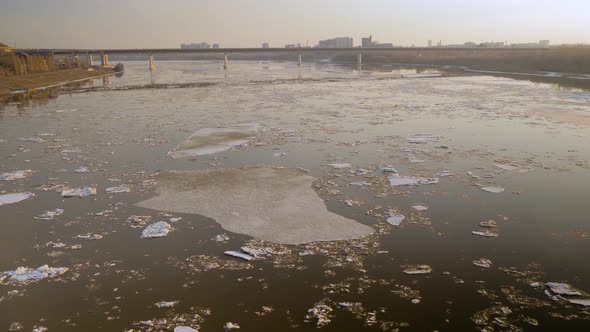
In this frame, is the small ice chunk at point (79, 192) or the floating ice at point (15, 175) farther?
the floating ice at point (15, 175)

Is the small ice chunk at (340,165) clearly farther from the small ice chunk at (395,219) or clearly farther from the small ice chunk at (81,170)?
the small ice chunk at (81,170)

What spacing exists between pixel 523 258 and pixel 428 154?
7.14 metres

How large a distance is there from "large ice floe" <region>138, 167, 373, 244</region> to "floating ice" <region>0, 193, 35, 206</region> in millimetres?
2955

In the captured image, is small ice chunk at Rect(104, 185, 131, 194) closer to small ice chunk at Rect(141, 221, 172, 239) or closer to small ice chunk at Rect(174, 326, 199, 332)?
small ice chunk at Rect(141, 221, 172, 239)

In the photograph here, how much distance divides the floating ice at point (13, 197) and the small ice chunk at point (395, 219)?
839cm

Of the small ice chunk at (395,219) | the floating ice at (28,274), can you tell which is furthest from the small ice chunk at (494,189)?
the floating ice at (28,274)

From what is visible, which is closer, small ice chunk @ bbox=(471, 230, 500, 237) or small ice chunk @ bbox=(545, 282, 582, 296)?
small ice chunk @ bbox=(545, 282, 582, 296)

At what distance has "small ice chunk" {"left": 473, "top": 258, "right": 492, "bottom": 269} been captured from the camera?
21.7 feet

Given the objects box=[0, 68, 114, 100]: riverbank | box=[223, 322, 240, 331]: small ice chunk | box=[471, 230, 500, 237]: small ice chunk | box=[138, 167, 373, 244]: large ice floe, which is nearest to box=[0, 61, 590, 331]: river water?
box=[223, 322, 240, 331]: small ice chunk

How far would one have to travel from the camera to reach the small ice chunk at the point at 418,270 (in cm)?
644

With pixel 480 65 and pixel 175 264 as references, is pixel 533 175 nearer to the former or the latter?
pixel 175 264

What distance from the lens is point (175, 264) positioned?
266 inches

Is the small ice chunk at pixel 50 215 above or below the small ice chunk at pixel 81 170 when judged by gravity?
below

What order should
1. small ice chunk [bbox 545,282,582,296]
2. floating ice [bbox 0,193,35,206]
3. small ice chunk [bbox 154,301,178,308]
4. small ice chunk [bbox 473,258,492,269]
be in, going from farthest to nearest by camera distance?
floating ice [bbox 0,193,35,206] → small ice chunk [bbox 473,258,492,269] → small ice chunk [bbox 545,282,582,296] → small ice chunk [bbox 154,301,178,308]
